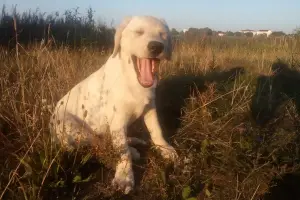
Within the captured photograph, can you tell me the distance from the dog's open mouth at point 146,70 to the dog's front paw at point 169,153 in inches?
24.4

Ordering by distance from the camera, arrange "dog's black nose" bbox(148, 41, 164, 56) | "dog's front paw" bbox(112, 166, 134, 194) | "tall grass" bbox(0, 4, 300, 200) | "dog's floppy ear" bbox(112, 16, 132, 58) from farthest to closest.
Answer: "dog's floppy ear" bbox(112, 16, 132, 58) < "dog's black nose" bbox(148, 41, 164, 56) < "dog's front paw" bbox(112, 166, 134, 194) < "tall grass" bbox(0, 4, 300, 200)

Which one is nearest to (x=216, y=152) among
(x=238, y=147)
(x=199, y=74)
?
(x=238, y=147)

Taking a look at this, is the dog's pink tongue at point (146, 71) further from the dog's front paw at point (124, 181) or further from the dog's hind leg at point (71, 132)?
the dog's front paw at point (124, 181)

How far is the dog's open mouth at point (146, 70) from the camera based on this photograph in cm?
334

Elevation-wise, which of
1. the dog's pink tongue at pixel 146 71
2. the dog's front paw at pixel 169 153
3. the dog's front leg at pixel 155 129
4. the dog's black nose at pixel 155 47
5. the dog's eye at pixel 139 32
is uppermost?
the dog's eye at pixel 139 32

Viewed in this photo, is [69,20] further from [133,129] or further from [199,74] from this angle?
[133,129]

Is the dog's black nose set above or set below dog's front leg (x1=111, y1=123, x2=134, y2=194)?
above

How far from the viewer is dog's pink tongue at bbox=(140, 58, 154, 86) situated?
3.35m

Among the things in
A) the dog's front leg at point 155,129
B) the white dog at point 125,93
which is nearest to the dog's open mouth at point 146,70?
the white dog at point 125,93

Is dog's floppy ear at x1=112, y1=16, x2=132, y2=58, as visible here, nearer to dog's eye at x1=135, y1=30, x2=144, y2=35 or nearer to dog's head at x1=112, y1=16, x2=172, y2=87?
dog's head at x1=112, y1=16, x2=172, y2=87

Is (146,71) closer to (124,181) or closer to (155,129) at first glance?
(155,129)

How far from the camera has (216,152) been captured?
10.9 ft

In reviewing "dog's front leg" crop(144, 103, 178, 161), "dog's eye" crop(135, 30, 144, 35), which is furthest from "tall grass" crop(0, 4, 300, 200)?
"dog's eye" crop(135, 30, 144, 35)

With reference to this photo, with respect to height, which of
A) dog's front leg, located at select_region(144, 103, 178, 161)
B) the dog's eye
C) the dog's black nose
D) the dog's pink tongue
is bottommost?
dog's front leg, located at select_region(144, 103, 178, 161)
